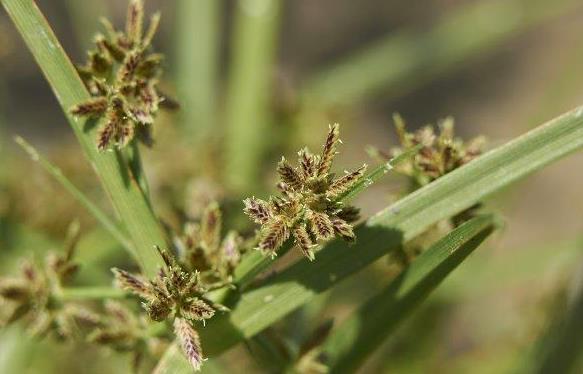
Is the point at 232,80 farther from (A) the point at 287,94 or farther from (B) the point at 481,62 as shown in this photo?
(B) the point at 481,62

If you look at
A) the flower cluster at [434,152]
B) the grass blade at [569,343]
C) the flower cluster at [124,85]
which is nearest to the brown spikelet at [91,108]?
the flower cluster at [124,85]

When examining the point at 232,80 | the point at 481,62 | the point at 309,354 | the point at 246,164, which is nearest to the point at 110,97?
the point at 309,354

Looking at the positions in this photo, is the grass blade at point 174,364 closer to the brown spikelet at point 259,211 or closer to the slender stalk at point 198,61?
the brown spikelet at point 259,211

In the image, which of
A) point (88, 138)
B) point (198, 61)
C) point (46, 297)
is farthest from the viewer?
point (198, 61)

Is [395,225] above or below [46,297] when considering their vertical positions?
below

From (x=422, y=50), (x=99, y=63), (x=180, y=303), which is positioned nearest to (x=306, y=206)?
(x=180, y=303)

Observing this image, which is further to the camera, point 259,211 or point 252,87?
point 252,87

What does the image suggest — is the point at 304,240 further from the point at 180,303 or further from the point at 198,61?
the point at 198,61
